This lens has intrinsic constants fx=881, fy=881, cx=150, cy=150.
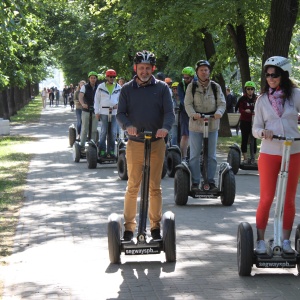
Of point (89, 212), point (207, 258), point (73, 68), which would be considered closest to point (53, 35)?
point (73, 68)

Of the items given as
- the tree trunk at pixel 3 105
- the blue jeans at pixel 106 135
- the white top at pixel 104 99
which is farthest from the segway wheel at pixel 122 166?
the tree trunk at pixel 3 105

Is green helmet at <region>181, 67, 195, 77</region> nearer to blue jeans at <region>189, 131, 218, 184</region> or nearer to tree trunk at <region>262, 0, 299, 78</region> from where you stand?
blue jeans at <region>189, 131, 218, 184</region>

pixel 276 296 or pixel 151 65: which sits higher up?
pixel 151 65

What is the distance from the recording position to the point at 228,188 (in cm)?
1205

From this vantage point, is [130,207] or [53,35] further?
[53,35]

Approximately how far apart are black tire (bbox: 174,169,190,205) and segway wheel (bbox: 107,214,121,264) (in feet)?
13.3

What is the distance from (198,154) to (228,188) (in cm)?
63

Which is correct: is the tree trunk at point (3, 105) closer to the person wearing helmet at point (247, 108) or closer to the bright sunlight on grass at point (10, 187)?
the bright sunlight on grass at point (10, 187)

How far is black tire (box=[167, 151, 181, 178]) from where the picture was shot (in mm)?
15836

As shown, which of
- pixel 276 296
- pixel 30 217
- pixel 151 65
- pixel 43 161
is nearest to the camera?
pixel 276 296

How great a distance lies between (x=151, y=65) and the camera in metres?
8.16

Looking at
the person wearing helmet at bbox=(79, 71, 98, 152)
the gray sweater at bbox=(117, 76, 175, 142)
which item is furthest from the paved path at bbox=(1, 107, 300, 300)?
the person wearing helmet at bbox=(79, 71, 98, 152)

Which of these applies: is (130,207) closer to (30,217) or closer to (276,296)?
(276,296)

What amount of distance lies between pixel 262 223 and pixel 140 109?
62.9 inches
